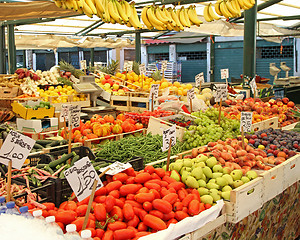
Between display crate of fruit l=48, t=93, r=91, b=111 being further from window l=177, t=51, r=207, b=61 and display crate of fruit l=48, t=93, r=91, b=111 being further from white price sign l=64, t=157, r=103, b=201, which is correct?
window l=177, t=51, r=207, b=61

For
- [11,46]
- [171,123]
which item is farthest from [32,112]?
[11,46]

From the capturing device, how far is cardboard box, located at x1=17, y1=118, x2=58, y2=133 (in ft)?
18.1

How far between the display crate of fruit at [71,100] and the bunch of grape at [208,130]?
3.13 metres

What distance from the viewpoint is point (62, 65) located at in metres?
8.54

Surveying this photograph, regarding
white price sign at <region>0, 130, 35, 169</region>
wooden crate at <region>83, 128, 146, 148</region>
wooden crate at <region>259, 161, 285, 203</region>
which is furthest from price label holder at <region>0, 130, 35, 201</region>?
wooden crate at <region>83, 128, 146, 148</region>

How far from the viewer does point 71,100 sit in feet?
24.0

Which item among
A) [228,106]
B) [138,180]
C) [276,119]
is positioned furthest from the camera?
[228,106]

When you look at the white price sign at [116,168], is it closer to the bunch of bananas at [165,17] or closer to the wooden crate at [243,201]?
the wooden crate at [243,201]

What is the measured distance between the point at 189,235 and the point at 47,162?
1.42m

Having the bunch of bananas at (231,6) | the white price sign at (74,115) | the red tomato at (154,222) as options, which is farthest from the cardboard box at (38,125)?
the red tomato at (154,222)

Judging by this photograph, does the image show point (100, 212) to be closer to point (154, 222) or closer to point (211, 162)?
point (154, 222)

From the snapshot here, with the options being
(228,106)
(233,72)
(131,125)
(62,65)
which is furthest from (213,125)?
(233,72)

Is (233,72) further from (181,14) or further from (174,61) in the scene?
(181,14)

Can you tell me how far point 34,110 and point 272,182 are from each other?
3835 mm
